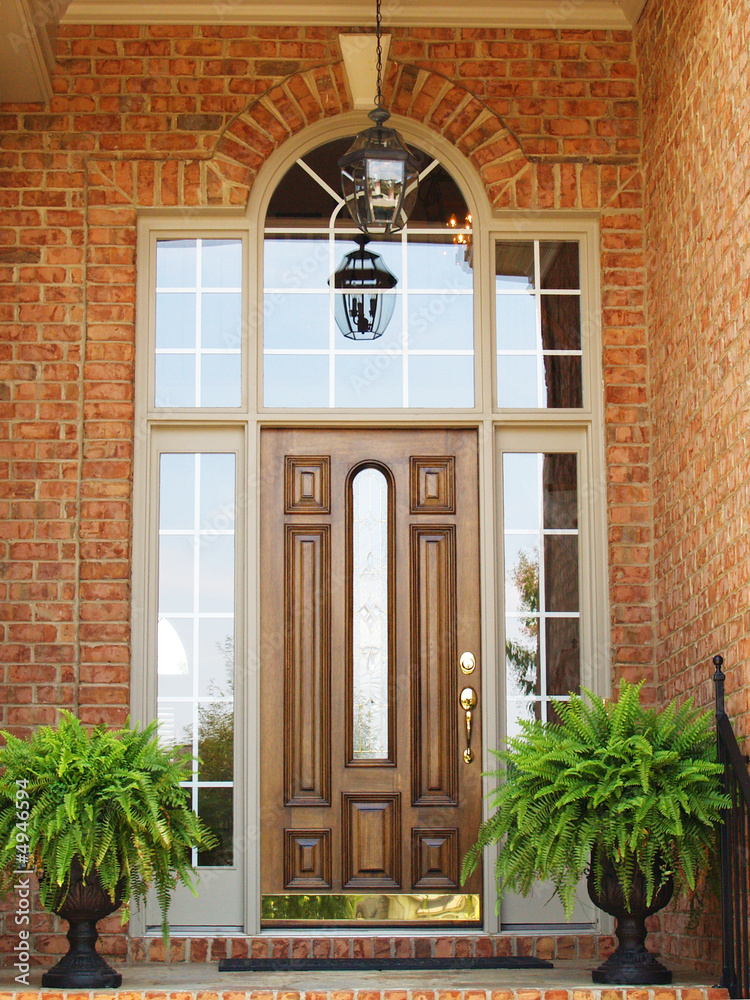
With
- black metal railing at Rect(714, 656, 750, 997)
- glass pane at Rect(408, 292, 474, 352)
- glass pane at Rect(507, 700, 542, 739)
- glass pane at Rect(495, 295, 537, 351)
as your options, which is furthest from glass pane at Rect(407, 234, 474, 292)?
black metal railing at Rect(714, 656, 750, 997)

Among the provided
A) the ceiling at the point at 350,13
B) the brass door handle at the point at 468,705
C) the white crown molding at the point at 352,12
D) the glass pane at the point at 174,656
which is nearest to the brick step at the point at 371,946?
the brass door handle at the point at 468,705

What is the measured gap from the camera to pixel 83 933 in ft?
12.8

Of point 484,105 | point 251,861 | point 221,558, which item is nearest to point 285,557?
point 221,558

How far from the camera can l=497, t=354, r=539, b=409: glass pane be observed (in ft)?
16.9

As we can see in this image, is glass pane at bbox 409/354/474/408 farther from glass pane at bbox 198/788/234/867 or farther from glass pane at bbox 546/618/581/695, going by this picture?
glass pane at bbox 198/788/234/867

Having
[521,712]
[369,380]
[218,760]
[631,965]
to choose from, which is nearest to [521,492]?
[369,380]

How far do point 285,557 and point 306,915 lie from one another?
1.36 m

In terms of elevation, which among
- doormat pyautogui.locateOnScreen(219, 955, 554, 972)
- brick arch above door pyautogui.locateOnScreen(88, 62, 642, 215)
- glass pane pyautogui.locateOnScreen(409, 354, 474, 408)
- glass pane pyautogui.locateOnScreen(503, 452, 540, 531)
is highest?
brick arch above door pyautogui.locateOnScreen(88, 62, 642, 215)

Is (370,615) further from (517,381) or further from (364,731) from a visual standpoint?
(517,381)

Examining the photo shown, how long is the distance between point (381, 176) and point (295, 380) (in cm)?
99

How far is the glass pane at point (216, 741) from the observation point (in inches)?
192

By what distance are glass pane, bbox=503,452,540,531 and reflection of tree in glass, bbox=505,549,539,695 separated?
119 millimetres

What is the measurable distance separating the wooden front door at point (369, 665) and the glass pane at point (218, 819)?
0.13 meters

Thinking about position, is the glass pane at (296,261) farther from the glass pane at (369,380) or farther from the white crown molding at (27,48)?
the white crown molding at (27,48)
